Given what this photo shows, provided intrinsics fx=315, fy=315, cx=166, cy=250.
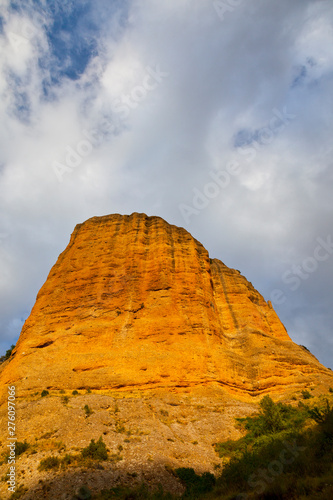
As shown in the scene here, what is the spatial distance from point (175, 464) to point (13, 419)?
30.2ft

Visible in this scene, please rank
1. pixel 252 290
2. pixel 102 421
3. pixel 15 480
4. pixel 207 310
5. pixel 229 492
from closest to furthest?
pixel 229 492 → pixel 15 480 → pixel 102 421 → pixel 207 310 → pixel 252 290

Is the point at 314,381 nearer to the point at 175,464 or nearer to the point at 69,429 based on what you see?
the point at 175,464

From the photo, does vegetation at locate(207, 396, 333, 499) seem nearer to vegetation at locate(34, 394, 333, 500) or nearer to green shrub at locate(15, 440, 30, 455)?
vegetation at locate(34, 394, 333, 500)

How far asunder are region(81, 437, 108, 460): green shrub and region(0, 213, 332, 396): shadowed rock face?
6.33 metres

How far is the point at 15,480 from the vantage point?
12.6 m

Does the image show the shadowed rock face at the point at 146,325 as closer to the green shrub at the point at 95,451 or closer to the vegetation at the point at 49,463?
the green shrub at the point at 95,451

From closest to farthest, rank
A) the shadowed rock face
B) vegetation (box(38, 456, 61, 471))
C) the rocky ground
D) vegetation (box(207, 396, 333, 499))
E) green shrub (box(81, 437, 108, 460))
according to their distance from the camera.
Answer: vegetation (box(207, 396, 333, 499)), the rocky ground, vegetation (box(38, 456, 61, 471)), green shrub (box(81, 437, 108, 460)), the shadowed rock face

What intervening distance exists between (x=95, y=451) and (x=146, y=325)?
12328 millimetres

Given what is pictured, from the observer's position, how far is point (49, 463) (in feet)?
43.5

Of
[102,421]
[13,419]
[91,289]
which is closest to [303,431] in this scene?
[102,421]

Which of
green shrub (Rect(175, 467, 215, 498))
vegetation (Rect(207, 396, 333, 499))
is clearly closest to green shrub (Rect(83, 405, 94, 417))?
green shrub (Rect(175, 467, 215, 498))

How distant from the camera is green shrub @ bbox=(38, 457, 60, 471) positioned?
1314 cm

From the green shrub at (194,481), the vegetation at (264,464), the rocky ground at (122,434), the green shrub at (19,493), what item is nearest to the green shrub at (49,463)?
the vegetation at (264,464)

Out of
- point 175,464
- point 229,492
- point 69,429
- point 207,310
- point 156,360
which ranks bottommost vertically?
point 229,492
